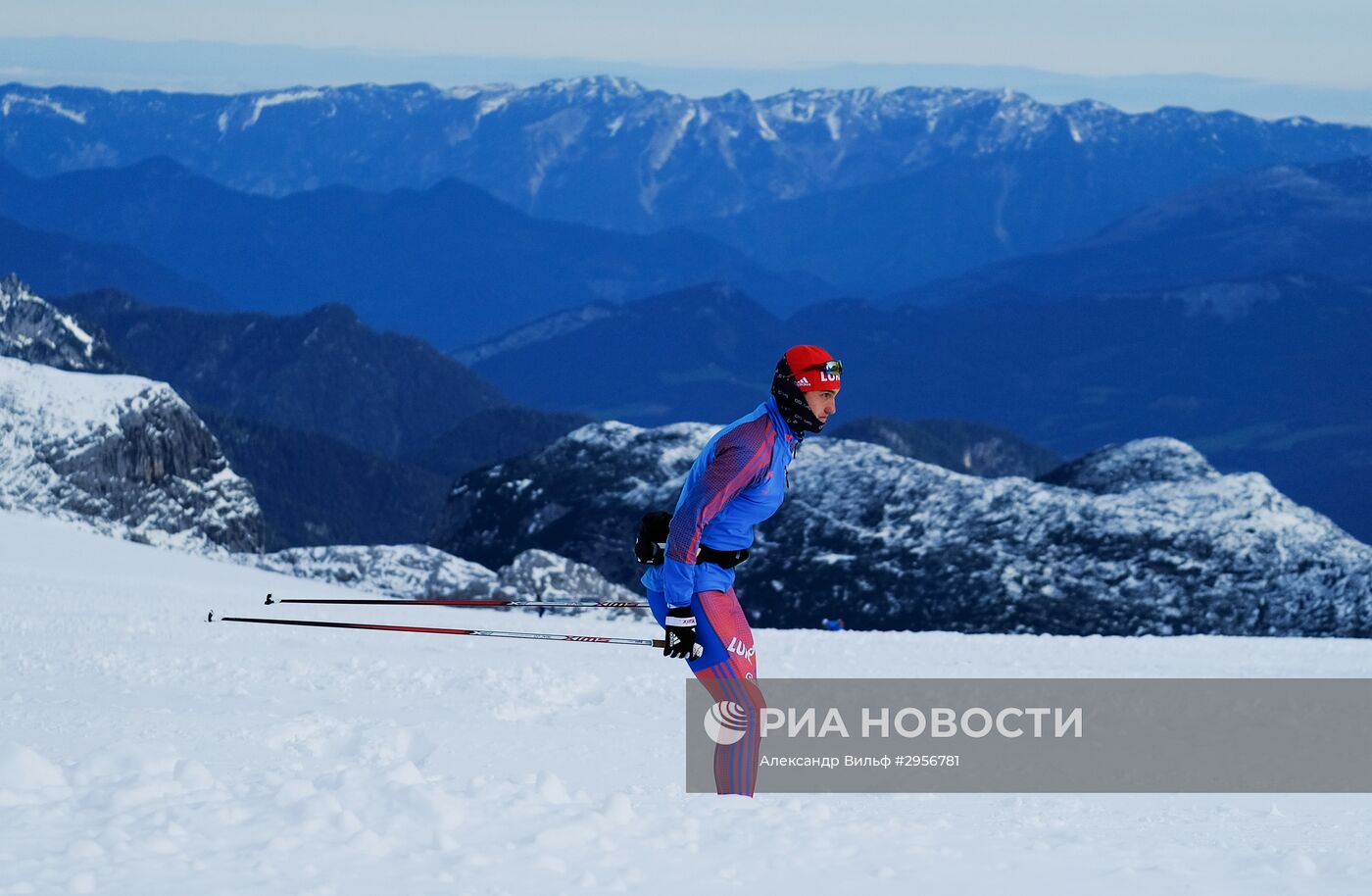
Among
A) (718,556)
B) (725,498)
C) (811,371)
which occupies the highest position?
(811,371)

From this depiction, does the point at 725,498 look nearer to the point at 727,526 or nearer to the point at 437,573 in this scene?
the point at 727,526

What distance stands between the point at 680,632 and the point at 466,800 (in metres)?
1.74

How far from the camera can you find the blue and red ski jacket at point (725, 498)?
988 centimetres

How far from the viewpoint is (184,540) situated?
10594 centimetres

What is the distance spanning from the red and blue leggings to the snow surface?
1.26 feet

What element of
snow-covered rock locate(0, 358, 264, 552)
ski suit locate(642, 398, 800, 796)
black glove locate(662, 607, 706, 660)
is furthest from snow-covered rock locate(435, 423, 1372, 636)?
black glove locate(662, 607, 706, 660)

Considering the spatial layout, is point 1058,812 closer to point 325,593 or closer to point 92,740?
point 92,740

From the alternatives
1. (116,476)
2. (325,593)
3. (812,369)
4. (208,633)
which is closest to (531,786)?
(812,369)

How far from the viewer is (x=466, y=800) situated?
9.38 meters

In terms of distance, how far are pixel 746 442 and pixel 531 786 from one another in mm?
2593

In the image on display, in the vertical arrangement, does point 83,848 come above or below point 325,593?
above

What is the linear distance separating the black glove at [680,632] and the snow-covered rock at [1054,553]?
69986 mm

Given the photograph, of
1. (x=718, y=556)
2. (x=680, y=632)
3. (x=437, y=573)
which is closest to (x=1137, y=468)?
(x=437, y=573)

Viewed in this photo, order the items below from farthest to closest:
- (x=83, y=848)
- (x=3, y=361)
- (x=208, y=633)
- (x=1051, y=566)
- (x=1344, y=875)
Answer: (x=3, y=361) < (x=1051, y=566) < (x=208, y=633) < (x=1344, y=875) < (x=83, y=848)
